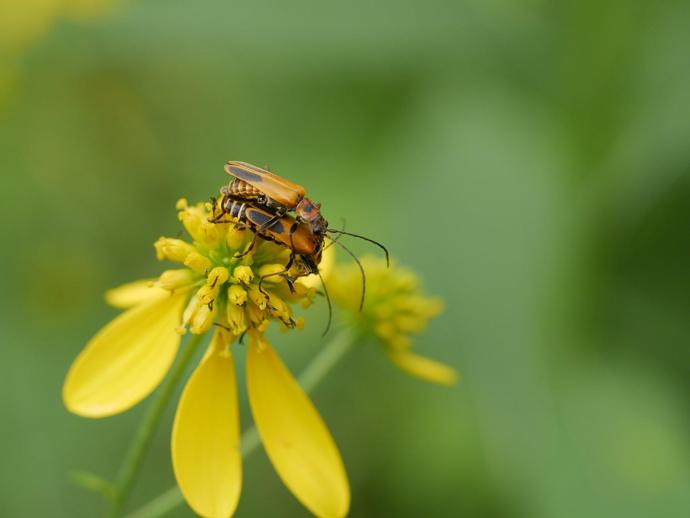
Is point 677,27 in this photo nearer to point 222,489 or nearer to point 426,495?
point 426,495

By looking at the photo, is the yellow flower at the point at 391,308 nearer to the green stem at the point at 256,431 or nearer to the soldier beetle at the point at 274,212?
the green stem at the point at 256,431

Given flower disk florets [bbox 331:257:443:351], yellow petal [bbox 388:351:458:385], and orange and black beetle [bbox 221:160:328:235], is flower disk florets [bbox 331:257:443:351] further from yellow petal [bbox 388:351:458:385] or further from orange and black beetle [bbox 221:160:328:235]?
orange and black beetle [bbox 221:160:328:235]

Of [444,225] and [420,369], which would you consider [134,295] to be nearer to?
[420,369]

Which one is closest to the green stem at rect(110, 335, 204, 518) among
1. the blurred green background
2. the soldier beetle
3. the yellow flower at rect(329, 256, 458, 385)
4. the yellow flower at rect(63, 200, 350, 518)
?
the yellow flower at rect(63, 200, 350, 518)

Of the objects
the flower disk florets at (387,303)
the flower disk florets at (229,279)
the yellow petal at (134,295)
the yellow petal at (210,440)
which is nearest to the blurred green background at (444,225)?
the flower disk florets at (387,303)

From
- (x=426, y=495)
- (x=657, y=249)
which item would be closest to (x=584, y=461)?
(x=426, y=495)

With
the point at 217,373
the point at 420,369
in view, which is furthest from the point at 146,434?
the point at 420,369
